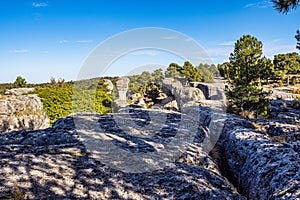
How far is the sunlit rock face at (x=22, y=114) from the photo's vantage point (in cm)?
1434

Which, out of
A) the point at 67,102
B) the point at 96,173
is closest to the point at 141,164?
the point at 96,173

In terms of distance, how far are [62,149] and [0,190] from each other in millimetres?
2038

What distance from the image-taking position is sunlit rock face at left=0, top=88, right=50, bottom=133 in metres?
14.3

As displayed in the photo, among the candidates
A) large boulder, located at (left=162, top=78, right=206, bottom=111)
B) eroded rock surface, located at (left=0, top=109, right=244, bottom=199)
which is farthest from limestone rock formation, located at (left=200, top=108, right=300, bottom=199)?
large boulder, located at (left=162, top=78, right=206, bottom=111)

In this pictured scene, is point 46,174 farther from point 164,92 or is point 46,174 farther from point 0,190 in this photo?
point 164,92

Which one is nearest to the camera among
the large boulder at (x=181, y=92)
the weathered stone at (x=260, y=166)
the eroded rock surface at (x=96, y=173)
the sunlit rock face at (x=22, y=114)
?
the eroded rock surface at (x=96, y=173)

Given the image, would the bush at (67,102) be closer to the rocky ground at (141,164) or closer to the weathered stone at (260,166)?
the rocky ground at (141,164)

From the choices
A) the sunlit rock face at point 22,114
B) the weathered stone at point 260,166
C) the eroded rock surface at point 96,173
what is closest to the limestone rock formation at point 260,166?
the weathered stone at point 260,166

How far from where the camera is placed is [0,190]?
3.49m

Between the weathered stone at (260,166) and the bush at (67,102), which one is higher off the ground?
the bush at (67,102)

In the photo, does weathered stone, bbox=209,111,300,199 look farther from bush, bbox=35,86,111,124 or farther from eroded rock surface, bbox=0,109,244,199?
bush, bbox=35,86,111,124

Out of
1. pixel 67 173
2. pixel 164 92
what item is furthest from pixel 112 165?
pixel 164 92

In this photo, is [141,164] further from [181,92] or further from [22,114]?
[181,92]

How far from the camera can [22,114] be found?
15156mm
